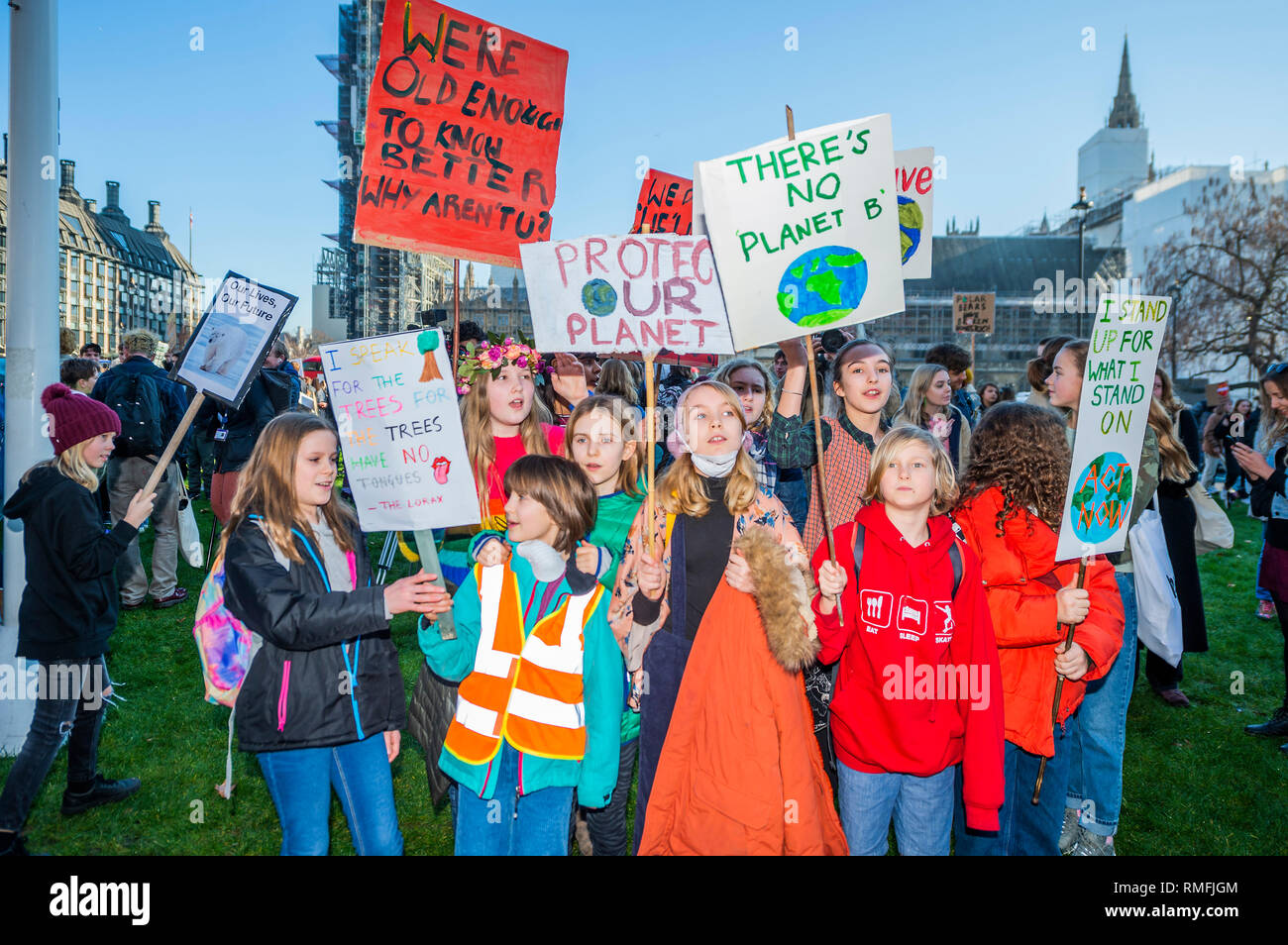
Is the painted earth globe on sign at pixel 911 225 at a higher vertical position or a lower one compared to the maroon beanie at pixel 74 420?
higher

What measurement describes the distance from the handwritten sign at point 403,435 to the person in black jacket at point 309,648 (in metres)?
0.22

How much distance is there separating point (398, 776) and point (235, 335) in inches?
94.7

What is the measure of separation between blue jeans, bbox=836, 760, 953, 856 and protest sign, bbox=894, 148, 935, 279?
9.72 feet

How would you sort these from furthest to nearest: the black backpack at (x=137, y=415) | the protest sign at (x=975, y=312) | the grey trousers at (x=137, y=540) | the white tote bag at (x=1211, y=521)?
the protest sign at (x=975, y=312) → the grey trousers at (x=137, y=540) → the black backpack at (x=137, y=415) → the white tote bag at (x=1211, y=521)

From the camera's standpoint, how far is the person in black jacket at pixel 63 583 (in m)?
3.59

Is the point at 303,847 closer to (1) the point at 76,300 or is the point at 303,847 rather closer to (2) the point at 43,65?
(2) the point at 43,65

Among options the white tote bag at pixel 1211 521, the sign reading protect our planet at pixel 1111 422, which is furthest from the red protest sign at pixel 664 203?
the sign reading protect our planet at pixel 1111 422

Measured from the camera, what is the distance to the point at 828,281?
3.22 metres

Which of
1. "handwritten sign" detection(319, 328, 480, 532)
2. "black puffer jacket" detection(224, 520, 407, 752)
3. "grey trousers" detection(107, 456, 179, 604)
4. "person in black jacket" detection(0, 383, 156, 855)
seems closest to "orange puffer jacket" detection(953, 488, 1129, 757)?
"handwritten sign" detection(319, 328, 480, 532)

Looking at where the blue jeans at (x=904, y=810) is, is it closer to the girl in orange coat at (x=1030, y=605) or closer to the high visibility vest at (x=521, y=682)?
the girl in orange coat at (x=1030, y=605)

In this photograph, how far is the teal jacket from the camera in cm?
278

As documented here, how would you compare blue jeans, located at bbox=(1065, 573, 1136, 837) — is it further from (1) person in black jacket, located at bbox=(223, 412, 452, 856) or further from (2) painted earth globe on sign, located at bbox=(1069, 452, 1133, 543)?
(1) person in black jacket, located at bbox=(223, 412, 452, 856)

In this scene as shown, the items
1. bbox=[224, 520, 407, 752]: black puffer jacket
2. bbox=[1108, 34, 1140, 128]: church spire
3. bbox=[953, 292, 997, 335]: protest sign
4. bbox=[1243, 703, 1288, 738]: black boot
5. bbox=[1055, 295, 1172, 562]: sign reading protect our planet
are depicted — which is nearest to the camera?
bbox=[224, 520, 407, 752]: black puffer jacket

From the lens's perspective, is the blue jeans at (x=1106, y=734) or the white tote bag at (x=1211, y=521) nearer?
the blue jeans at (x=1106, y=734)
